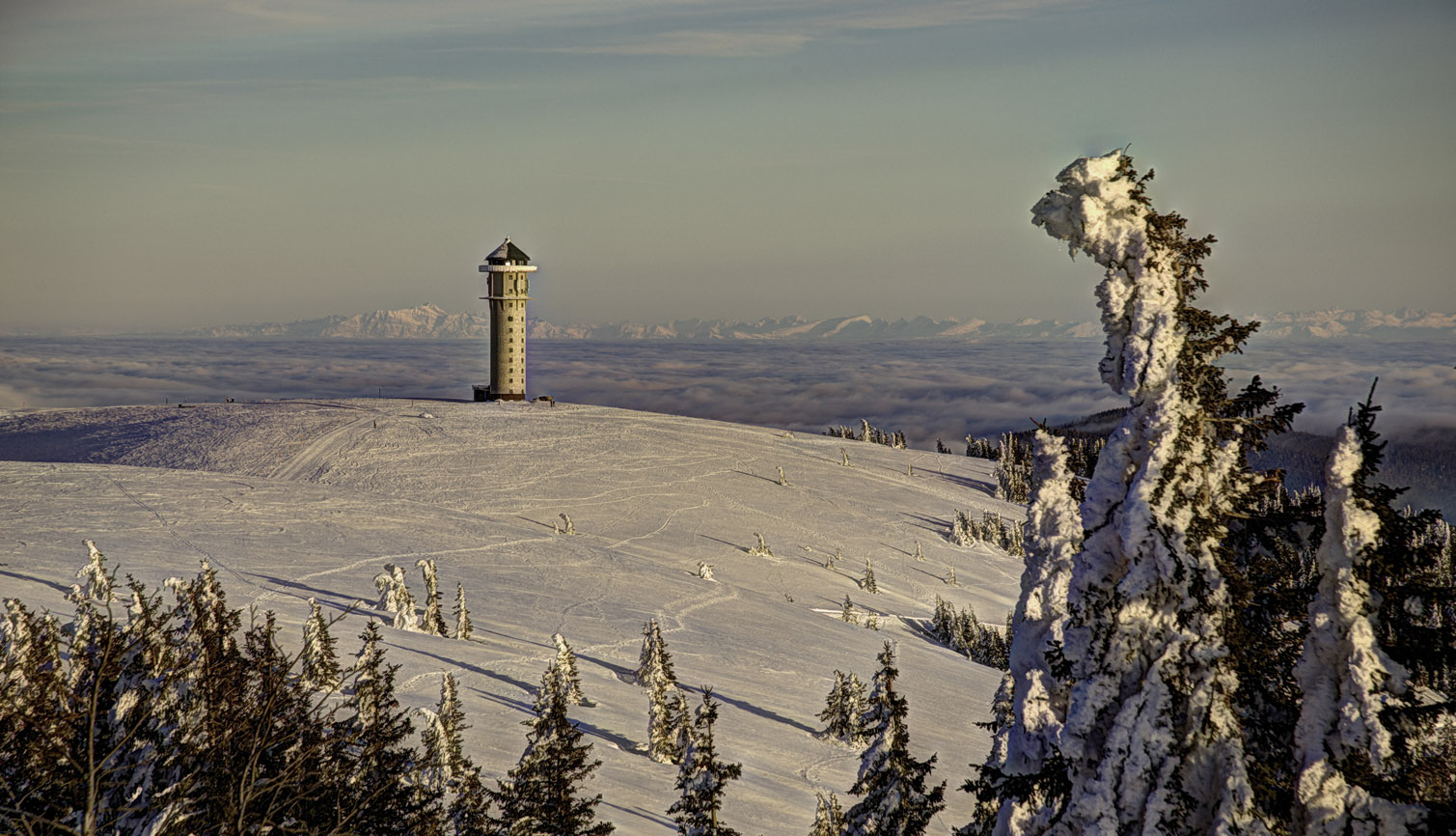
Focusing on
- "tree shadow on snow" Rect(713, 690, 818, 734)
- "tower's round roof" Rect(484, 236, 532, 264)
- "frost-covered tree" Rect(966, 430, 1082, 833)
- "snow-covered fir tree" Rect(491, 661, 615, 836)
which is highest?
"tower's round roof" Rect(484, 236, 532, 264)

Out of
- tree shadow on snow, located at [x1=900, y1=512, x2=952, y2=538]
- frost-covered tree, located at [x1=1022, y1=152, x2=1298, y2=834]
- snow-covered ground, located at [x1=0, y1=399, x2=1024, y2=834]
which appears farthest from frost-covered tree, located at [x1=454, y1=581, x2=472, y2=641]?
tree shadow on snow, located at [x1=900, y1=512, x2=952, y2=538]

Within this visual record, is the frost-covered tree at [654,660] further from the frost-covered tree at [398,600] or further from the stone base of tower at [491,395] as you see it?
the stone base of tower at [491,395]

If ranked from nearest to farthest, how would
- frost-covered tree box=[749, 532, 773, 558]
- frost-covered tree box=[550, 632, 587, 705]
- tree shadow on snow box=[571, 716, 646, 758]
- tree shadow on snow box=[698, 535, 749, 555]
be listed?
1. frost-covered tree box=[550, 632, 587, 705]
2. tree shadow on snow box=[571, 716, 646, 758]
3. frost-covered tree box=[749, 532, 773, 558]
4. tree shadow on snow box=[698, 535, 749, 555]

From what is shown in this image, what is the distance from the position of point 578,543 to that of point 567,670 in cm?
3294

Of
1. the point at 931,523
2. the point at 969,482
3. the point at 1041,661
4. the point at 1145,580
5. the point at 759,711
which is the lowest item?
the point at 931,523

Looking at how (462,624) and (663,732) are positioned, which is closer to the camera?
(663,732)

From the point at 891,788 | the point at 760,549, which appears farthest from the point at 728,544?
the point at 891,788

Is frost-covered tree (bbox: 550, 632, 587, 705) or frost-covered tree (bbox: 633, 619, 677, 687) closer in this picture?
frost-covered tree (bbox: 550, 632, 587, 705)

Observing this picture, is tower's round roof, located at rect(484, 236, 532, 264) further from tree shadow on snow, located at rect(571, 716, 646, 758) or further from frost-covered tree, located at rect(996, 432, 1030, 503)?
tree shadow on snow, located at rect(571, 716, 646, 758)

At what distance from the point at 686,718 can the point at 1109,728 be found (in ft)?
45.5

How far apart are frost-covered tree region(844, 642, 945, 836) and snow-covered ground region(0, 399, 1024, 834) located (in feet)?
23.2

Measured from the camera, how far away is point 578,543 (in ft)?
213

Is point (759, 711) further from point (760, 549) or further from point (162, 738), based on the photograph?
point (760, 549)

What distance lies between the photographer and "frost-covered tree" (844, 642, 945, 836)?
2075 cm
